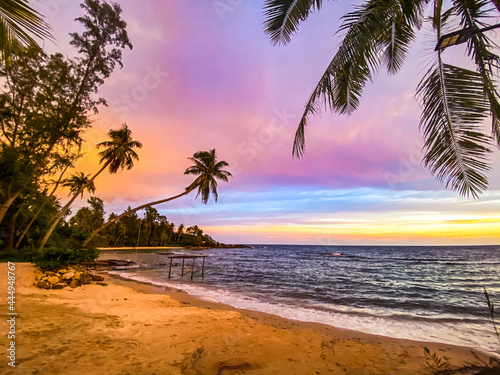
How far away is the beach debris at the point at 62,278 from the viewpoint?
9.27 m

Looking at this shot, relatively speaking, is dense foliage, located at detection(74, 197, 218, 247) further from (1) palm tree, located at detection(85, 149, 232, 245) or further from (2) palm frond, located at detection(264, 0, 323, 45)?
(2) palm frond, located at detection(264, 0, 323, 45)

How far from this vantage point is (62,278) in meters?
10.1

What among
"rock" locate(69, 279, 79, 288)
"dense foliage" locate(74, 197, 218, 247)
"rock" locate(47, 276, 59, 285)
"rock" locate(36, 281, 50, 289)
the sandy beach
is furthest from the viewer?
"dense foliage" locate(74, 197, 218, 247)

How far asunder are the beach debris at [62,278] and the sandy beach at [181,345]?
1.71 m

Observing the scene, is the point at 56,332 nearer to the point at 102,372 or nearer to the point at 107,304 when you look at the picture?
the point at 102,372

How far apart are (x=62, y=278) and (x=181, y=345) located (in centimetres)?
875

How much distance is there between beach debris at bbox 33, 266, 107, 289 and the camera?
927 cm

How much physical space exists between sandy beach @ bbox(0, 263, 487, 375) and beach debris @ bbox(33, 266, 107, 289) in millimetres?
1710

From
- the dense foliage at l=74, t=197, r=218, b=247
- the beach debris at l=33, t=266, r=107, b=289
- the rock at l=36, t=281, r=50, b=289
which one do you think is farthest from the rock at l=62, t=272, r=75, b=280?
the dense foliage at l=74, t=197, r=218, b=247

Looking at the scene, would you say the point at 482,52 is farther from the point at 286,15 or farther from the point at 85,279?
the point at 85,279

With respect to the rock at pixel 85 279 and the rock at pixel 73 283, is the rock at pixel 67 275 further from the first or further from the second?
the rock at pixel 85 279

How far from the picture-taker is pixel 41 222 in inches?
869

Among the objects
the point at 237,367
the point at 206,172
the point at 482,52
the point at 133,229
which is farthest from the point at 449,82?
the point at 133,229

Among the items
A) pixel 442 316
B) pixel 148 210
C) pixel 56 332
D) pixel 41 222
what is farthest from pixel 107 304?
pixel 148 210
